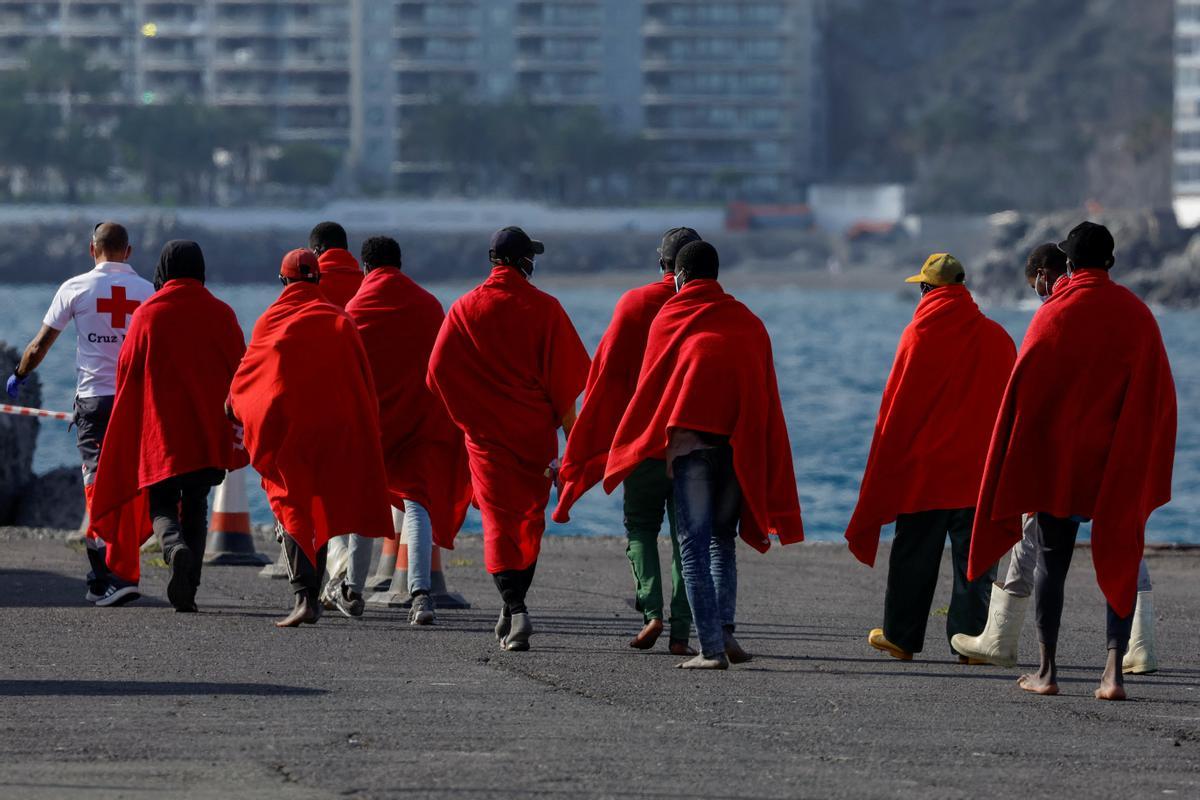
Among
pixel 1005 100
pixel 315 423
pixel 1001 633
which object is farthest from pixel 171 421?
pixel 1005 100

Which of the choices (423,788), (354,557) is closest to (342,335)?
(354,557)

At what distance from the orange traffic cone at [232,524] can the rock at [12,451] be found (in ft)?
14.6

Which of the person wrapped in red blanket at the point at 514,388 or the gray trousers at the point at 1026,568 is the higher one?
the person wrapped in red blanket at the point at 514,388

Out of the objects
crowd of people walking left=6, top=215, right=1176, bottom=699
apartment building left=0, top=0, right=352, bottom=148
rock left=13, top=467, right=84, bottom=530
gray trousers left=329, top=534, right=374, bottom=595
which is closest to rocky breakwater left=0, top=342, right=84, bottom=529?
rock left=13, top=467, right=84, bottom=530

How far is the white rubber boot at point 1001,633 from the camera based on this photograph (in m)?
9.38

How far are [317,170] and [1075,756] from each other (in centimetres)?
13682

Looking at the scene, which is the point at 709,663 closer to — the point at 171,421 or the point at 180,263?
the point at 171,421

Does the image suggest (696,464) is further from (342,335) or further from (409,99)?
(409,99)

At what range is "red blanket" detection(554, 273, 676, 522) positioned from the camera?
974 centimetres

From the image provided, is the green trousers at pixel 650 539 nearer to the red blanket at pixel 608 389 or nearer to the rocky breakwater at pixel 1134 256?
the red blanket at pixel 608 389

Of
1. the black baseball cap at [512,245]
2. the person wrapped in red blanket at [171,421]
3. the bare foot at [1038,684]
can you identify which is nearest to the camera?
the bare foot at [1038,684]

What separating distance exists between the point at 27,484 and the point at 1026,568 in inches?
437

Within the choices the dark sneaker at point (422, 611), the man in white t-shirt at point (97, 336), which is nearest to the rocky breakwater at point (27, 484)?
the man in white t-shirt at point (97, 336)

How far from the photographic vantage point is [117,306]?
Answer: 11.4m
